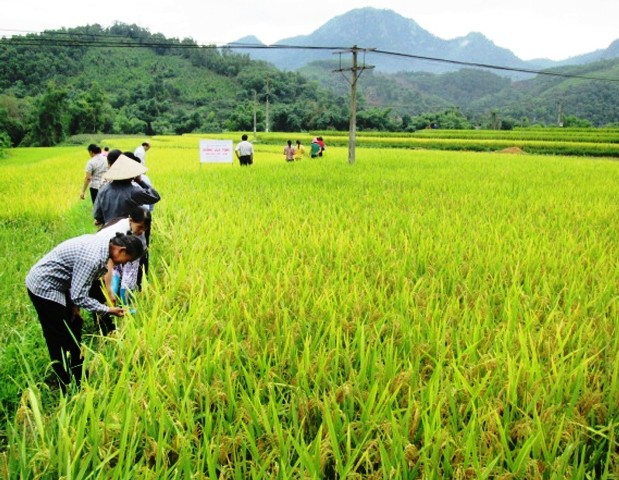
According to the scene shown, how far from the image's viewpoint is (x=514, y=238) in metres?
4.16

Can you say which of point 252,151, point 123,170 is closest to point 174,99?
point 252,151

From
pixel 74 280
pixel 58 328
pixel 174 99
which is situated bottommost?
pixel 58 328

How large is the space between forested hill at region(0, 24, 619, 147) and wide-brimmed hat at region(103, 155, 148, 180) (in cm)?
2436

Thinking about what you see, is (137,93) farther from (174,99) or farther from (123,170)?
(123,170)

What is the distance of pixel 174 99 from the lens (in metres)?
56.2

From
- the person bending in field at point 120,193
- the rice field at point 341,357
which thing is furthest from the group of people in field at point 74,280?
the person bending in field at point 120,193

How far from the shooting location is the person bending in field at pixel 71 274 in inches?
93.9

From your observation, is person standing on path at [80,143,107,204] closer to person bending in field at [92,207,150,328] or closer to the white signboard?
person bending in field at [92,207,150,328]

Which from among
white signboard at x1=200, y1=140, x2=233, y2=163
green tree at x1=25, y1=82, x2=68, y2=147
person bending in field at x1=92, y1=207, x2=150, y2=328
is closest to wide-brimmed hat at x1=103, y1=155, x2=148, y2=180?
person bending in field at x1=92, y1=207, x2=150, y2=328

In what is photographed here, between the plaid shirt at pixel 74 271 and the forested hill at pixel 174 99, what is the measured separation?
25800 mm

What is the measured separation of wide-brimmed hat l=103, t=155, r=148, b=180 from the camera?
375 centimetres

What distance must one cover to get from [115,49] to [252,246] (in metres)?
75.3

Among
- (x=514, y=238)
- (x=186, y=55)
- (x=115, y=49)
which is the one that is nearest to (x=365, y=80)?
(x=186, y=55)

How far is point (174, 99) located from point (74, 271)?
57679 mm
